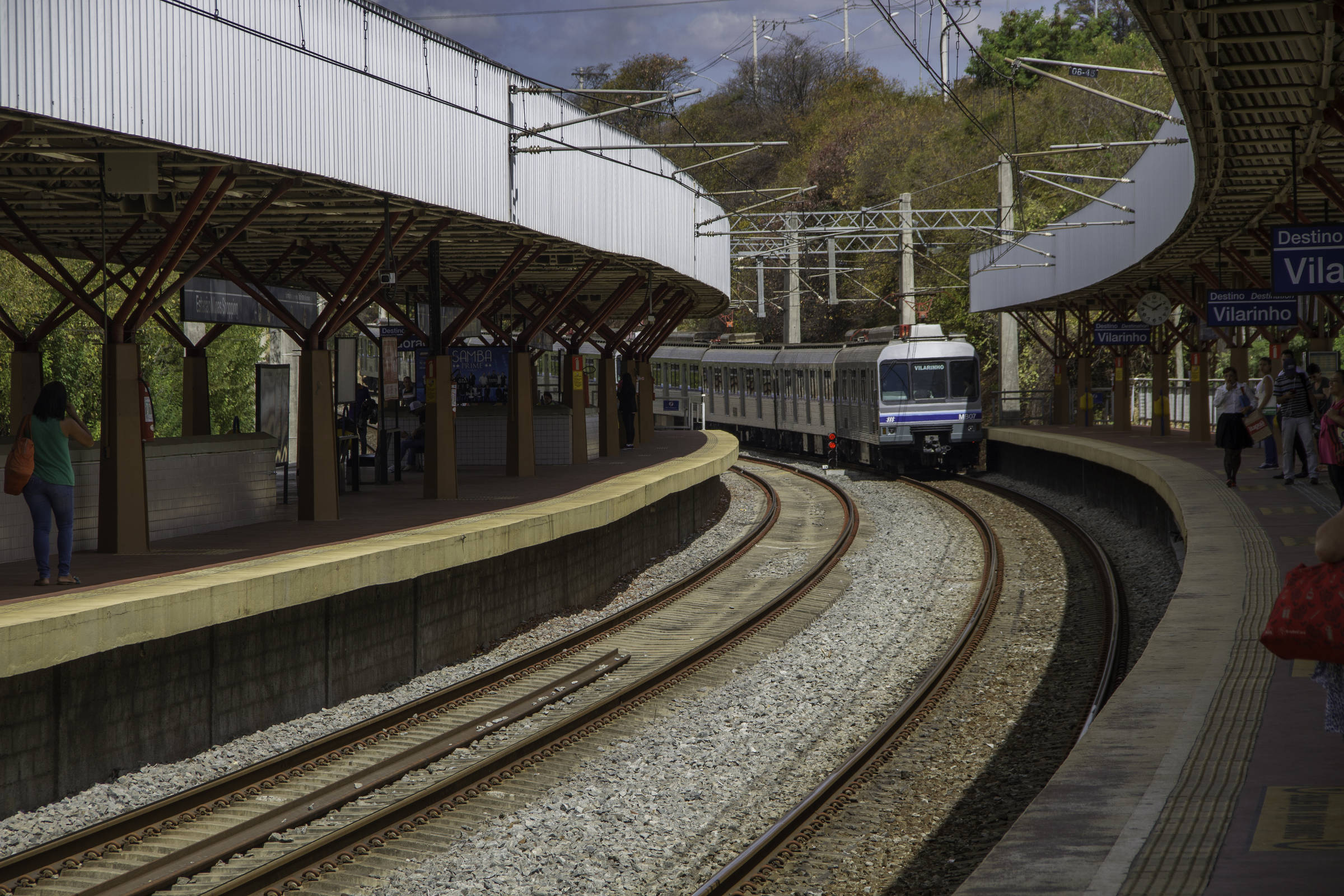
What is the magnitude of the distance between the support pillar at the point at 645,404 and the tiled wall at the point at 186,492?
17229 mm

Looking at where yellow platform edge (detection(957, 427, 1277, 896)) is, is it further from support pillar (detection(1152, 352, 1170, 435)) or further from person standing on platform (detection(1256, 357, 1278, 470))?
support pillar (detection(1152, 352, 1170, 435))

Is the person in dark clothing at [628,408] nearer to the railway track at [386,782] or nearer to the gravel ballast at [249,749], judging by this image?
the gravel ballast at [249,749]

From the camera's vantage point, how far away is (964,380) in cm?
3123

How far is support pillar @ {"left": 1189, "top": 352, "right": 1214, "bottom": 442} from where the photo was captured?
1118 inches

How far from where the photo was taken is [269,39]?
11.6m

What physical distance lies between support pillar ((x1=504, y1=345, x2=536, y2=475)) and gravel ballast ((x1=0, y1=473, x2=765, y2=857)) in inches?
140

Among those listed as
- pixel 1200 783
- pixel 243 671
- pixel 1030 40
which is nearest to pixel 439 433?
pixel 243 671

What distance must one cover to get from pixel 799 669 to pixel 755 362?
29.8m

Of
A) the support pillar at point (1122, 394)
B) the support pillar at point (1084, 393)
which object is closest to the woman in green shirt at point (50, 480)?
the support pillar at point (1122, 394)

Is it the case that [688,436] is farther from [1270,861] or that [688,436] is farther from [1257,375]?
[1270,861]

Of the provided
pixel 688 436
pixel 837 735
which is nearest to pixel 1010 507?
pixel 688 436

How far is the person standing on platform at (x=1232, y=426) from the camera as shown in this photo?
1853 centimetres

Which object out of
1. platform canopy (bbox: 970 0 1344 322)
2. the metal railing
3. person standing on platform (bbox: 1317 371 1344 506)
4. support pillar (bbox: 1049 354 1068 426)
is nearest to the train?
platform canopy (bbox: 970 0 1344 322)

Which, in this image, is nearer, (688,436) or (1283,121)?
(1283,121)
